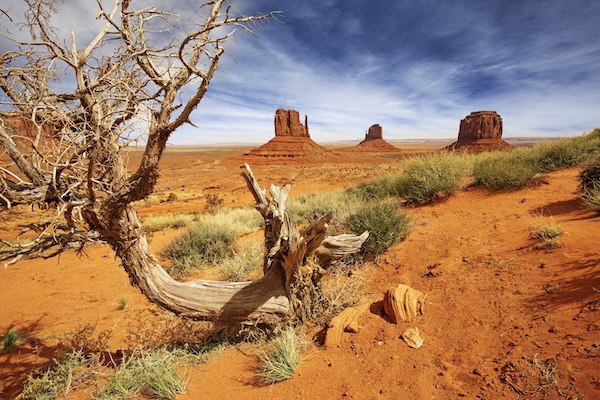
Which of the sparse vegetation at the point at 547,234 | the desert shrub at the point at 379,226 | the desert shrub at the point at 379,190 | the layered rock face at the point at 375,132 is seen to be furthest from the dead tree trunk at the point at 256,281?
the layered rock face at the point at 375,132

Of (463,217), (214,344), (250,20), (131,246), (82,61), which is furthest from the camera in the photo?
(463,217)

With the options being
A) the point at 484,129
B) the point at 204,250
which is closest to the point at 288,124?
the point at 484,129

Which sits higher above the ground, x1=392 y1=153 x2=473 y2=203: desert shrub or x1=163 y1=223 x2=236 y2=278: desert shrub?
x1=392 y1=153 x2=473 y2=203: desert shrub

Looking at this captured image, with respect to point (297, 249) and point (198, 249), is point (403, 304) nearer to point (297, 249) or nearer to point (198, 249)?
point (297, 249)

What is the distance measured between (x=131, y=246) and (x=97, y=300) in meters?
3.18

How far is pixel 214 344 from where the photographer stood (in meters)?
3.46

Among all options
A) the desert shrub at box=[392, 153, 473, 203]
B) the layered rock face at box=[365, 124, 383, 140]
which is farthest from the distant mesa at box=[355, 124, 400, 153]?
the desert shrub at box=[392, 153, 473, 203]

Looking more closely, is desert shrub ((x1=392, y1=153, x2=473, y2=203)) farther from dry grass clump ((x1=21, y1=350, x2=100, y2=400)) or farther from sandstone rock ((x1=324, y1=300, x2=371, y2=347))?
dry grass clump ((x1=21, y1=350, x2=100, y2=400))

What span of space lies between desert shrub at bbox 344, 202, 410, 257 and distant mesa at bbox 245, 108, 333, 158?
1930 inches

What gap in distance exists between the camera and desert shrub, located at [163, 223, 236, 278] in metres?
6.20

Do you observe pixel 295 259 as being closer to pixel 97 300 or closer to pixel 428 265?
pixel 428 265

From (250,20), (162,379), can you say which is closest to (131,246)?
(162,379)

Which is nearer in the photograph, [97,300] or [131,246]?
[131,246]

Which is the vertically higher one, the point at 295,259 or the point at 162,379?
the point at 295,259
